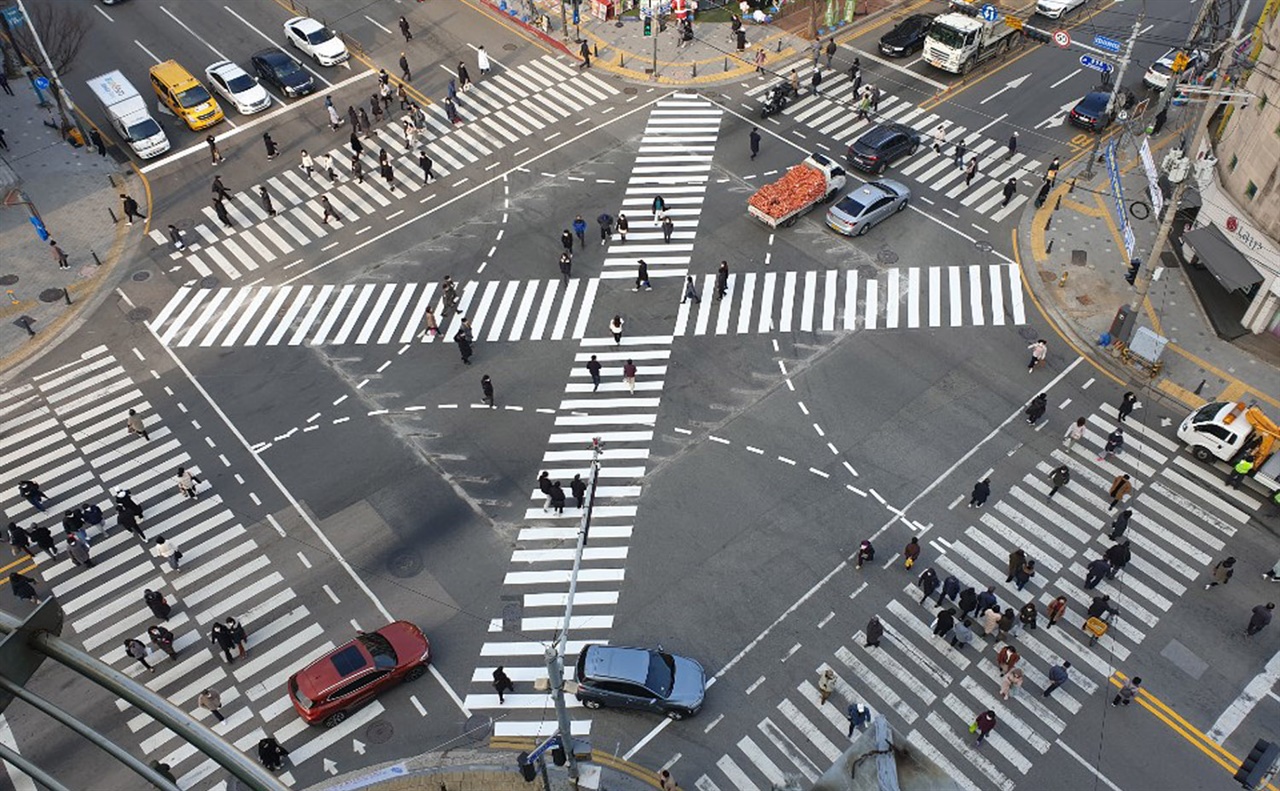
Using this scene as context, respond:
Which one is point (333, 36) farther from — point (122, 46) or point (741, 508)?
point (741, 508)

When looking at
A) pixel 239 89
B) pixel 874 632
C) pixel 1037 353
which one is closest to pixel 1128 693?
pixel 874 632

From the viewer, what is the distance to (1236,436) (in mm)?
30734

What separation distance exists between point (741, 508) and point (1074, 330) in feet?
52.0

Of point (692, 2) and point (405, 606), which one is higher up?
point (692, 2)

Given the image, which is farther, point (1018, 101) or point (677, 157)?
point (1018, 101)

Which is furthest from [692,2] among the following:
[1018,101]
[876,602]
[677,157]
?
[876,602]

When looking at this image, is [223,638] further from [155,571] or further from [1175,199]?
[1175,199]

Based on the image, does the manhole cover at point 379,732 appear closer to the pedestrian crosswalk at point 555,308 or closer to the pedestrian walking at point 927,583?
the pedestrian walking at point 927,583

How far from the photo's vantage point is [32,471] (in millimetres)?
33094

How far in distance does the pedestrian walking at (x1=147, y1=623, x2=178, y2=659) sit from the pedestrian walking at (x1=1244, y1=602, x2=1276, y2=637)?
30.8 metres

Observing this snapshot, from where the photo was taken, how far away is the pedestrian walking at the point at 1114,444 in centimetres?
3178

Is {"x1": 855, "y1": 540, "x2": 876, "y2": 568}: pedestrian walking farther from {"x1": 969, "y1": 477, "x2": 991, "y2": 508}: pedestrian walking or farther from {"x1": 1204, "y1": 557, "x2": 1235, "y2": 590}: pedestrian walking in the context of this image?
{"x1": 1204, "y1": 557, "x2": 1235, "y2": 590}: pedestrian walking

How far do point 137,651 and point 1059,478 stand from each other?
93.0ft

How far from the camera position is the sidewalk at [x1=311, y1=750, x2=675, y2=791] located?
2452 centimetres
